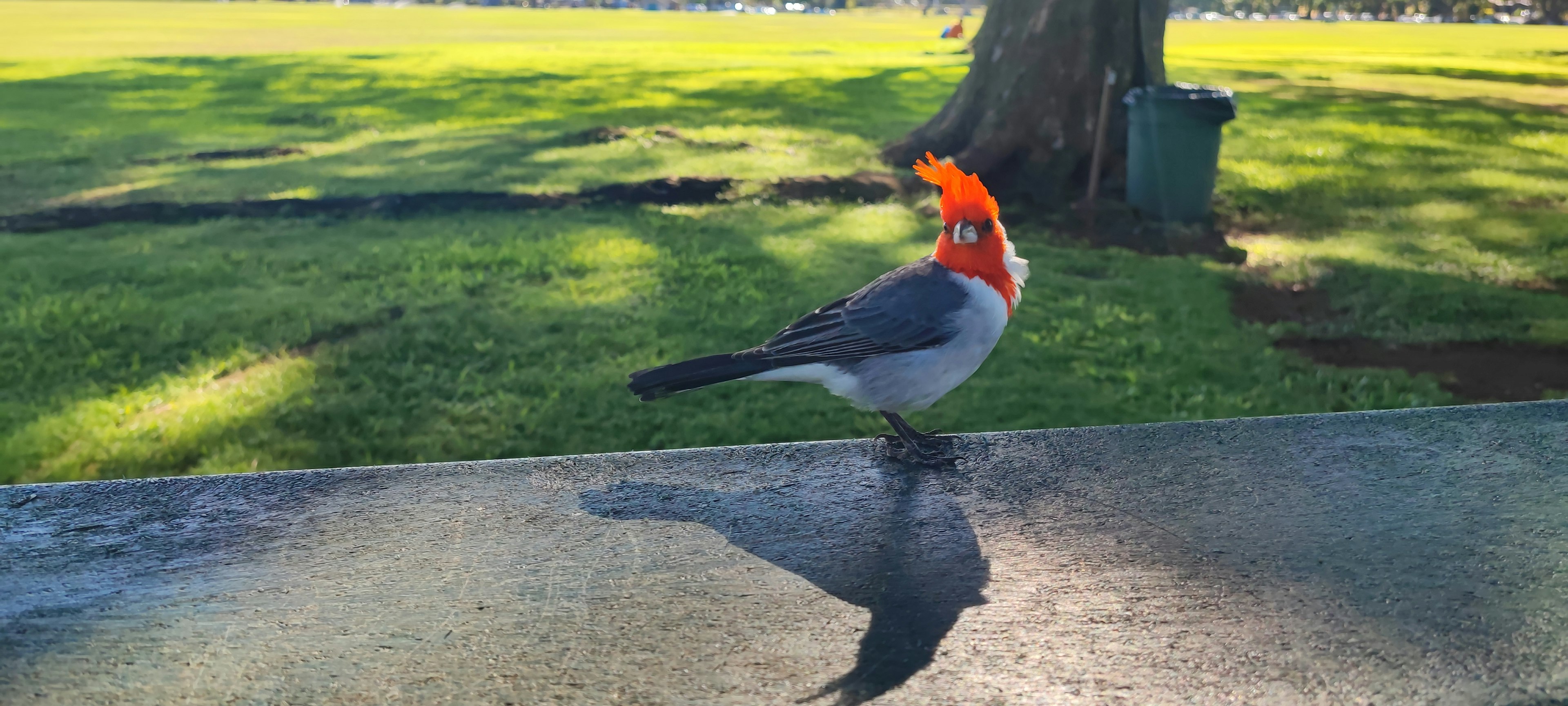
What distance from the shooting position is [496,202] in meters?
8.37

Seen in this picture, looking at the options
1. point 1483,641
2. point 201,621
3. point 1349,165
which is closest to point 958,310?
point 1483,641

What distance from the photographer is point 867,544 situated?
2.76 meters

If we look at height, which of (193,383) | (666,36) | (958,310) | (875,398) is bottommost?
(193,383)

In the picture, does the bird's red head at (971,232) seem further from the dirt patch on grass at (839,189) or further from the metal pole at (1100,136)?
the dirt patch on grass at (839,189)

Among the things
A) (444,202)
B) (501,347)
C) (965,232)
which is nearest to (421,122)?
(444,202)

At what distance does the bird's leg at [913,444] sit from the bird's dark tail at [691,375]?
544 millimetres

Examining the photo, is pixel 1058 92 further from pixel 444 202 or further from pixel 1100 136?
pixel 444 202

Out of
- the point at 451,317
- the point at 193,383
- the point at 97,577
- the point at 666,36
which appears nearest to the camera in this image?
the point at 97,577

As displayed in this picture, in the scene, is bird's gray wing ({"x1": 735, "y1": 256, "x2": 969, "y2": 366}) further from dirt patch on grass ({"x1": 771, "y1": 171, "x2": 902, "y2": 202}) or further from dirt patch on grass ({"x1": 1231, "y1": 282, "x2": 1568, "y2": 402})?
dirt patch on grass ({"x1": 771, "y1": 171, "x2": 902, "y2": 202})

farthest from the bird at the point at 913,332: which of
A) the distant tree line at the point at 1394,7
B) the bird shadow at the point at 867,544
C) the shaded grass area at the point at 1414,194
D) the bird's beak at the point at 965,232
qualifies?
the distant tree line at the point at 1394,7

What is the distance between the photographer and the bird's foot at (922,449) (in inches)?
130

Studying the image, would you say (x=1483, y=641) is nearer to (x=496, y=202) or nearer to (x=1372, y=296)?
(x=1372, y=296)

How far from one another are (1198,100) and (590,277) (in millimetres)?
4327

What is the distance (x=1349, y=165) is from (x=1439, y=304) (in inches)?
181
